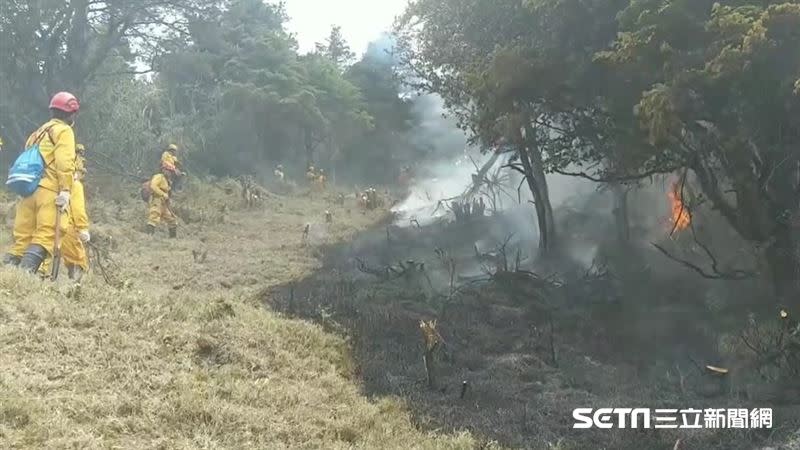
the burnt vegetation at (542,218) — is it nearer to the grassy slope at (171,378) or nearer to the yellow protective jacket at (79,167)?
the grassy slope at (171,378)

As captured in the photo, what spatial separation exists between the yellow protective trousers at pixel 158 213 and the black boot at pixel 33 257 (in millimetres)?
8241

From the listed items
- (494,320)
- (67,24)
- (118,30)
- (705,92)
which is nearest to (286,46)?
(118,30)

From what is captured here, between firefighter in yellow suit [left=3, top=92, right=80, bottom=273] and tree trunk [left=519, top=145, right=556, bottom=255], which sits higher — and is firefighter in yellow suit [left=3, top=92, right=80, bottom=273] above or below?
below

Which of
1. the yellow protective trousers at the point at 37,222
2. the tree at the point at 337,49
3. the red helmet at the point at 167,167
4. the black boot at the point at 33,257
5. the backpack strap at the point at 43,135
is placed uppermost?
the tree at the point at 337,49

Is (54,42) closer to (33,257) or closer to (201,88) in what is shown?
(201,88)

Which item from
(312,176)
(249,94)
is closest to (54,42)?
(249,94)

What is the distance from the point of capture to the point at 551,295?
460 inches

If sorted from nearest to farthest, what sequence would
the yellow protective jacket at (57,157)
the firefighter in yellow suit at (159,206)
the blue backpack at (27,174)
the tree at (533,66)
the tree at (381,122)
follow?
the blue backpack at (27,174), the yellow protective jacket at (57,157), the tree at (533,66), the firefighter in yellow suit at (159,206), the tree at (381,122)

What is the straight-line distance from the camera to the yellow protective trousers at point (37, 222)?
23.4 ft

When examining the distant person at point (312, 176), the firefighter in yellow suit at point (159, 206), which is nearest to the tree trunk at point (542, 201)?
the firefighter in yellow suit at point (159, 206)

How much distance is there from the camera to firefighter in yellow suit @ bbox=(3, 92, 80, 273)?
7.11 meters

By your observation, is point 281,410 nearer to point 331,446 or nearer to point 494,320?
point 331,446

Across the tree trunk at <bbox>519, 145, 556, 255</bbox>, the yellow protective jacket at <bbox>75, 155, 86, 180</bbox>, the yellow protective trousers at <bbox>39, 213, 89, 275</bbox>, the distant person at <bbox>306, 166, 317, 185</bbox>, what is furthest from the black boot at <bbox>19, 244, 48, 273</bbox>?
the distant person at <bbox>306, 166, 317, 185</bbox>

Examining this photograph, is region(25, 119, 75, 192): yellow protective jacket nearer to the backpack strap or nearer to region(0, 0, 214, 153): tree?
the backpack strap
